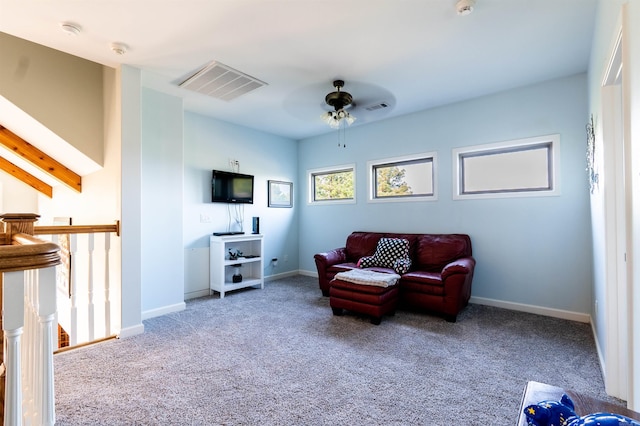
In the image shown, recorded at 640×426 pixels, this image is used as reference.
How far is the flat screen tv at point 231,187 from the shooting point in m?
4.43

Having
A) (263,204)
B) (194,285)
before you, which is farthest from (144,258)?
(263,204)

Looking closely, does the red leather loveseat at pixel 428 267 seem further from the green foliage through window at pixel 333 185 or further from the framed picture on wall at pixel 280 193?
the framed picture on wall at pixel 280 193

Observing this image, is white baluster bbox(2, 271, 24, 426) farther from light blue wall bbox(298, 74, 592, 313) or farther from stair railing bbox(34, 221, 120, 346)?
light blue wall bbox(298, 74, 592, 313)

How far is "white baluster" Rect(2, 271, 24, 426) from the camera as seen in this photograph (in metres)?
0.81

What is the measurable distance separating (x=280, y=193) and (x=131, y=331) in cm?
326

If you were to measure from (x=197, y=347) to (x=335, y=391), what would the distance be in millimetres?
1335

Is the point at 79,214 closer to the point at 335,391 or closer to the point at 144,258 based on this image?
the point at 144,258

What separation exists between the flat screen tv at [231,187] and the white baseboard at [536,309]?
3580 mm

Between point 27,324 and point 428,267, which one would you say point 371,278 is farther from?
point 27,324

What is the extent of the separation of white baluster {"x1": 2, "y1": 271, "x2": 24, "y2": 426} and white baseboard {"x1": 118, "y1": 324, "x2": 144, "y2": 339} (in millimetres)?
2285

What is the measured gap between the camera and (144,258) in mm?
3393

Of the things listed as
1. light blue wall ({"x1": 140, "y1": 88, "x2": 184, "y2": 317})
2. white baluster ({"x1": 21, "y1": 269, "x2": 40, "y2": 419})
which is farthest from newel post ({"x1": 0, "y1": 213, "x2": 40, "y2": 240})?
light blue wall ({"x1": 140, "y1": 88, "x2": 184, "y2": 317})

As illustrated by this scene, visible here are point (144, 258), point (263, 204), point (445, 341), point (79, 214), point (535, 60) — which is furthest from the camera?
point (263, 204)

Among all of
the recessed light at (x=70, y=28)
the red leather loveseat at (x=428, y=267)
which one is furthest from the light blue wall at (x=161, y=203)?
the red leather loveseat at (x=428, y=267)
